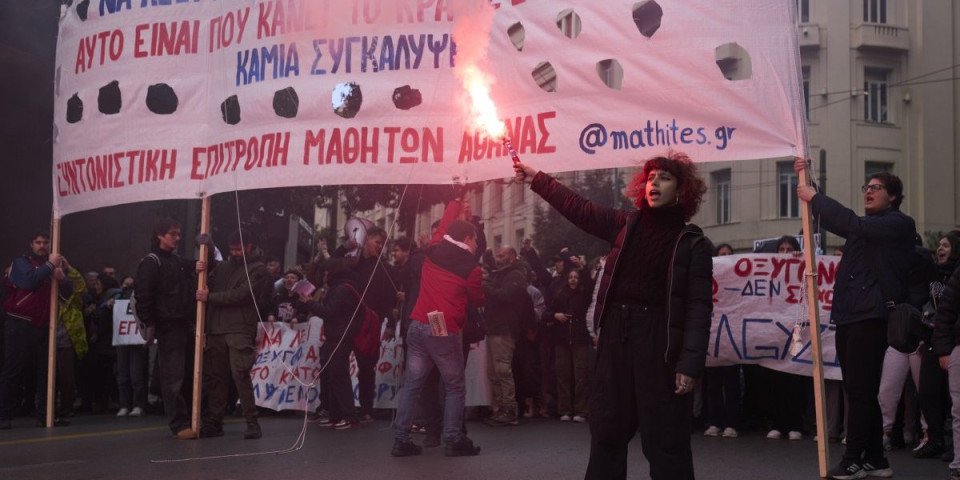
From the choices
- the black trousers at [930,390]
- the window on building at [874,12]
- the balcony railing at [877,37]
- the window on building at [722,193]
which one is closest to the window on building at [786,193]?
the window on building at [722,193]

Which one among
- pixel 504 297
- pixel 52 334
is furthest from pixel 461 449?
pixel 52 334

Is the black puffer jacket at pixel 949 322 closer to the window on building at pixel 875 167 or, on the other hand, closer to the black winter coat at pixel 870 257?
the black winter coat at pixel 870 257

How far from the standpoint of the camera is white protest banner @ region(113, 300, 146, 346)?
42.9 ft

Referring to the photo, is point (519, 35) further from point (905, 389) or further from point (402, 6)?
point (905, 389)

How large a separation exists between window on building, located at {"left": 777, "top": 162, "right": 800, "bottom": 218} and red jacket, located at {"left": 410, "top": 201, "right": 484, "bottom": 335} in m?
26.3

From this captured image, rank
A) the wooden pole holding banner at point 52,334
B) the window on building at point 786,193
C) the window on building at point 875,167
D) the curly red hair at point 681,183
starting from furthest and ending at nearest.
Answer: the window on building at point 875,167 → the window on building at point 786,193 → the wooden pole holding banner at point 52,334 → the curly red hair at point 681,183

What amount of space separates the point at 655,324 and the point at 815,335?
7.39 ft

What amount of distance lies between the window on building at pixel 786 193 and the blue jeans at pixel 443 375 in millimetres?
26510

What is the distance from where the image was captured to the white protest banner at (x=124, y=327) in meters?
13.1

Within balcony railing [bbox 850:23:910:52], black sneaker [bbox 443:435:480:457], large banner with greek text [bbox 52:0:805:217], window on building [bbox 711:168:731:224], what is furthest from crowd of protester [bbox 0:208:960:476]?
balcony railing [bbox 850:23:910:52]

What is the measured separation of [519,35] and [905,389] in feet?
15.6

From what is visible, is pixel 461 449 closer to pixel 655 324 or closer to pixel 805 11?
pixel 655 324

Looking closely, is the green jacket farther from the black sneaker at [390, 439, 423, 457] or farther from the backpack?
the black sneaker at [390, 439, 423, 457]

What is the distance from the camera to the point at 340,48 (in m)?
8.80
